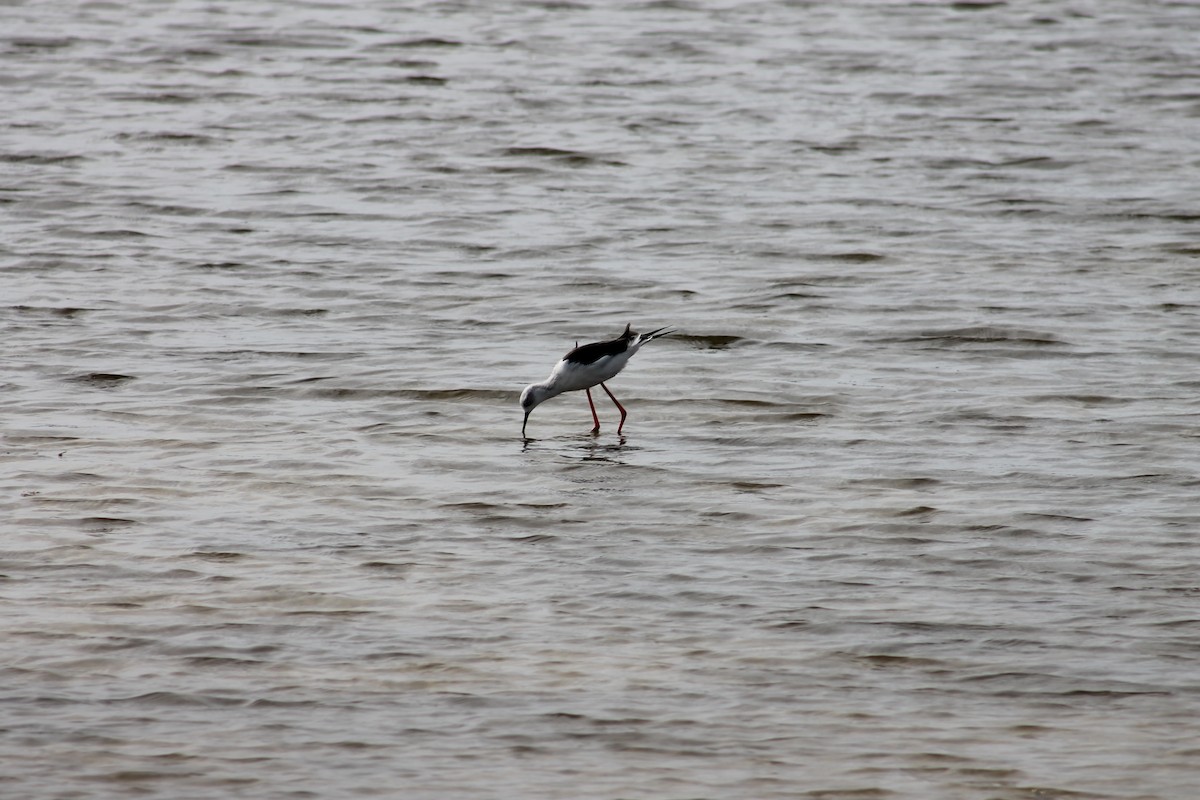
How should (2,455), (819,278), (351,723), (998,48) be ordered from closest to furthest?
(351,723), (2,455), (819,278), (998,48)

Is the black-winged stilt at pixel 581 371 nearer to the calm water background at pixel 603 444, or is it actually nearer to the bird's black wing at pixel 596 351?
the bird's black wing at pixel 596 351

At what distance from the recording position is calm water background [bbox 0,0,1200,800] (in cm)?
766

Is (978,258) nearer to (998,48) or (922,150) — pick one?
(922,150)

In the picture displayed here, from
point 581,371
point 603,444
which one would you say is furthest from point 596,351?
point 603,444

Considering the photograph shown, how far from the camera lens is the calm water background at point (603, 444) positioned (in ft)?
25.1

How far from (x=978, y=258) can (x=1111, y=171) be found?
4548mm

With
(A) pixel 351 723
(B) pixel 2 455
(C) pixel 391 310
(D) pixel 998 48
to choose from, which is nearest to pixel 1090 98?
(D) pixel 998 48

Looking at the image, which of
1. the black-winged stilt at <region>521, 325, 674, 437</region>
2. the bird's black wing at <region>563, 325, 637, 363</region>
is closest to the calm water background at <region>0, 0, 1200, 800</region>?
the black-winged stilt at <region>521, 325, 674, 437</region>

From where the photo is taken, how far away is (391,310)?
1550cm

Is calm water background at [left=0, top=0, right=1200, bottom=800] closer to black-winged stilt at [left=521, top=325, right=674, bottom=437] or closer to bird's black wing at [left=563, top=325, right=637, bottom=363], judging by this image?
black-winged stilt at [left=521, top=325, right=674, bottom=437]

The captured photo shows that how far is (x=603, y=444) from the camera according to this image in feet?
39.8

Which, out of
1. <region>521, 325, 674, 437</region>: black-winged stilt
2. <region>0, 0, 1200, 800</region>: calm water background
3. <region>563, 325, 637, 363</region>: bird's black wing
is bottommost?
<region>0, 0, 1200, 800</region>: calm water background

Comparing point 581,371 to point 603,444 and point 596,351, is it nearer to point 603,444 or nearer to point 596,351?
point 596,351

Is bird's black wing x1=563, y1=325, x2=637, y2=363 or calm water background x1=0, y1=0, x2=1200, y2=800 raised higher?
bird's black wing x1=563, y1=325, x2=637, y2=363
